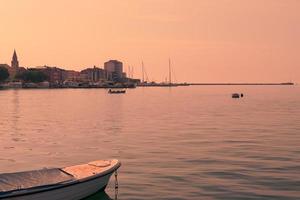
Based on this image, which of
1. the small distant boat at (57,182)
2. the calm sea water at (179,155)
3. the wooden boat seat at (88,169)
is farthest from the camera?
the calm sea water at (179,155)

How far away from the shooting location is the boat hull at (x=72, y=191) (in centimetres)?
1666

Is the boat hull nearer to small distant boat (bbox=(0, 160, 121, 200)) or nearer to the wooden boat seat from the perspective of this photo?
small distant boat (bbox=(0, 160, 121, 200))

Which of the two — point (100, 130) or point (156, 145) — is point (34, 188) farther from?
point (100, 130)

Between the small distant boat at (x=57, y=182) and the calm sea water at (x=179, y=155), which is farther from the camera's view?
the calm sea water at (x=179, y=155)

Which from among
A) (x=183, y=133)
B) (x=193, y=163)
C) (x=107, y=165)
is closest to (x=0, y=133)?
(x=183, y=133)

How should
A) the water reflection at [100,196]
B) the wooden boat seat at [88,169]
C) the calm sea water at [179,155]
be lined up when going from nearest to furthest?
the wooden boat seat at [88,169]
the water reflection at [100,196]
the calm sea water at [179,155]

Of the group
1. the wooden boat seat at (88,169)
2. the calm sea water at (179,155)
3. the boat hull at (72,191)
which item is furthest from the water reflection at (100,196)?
the wooden boat seat at (88,169)

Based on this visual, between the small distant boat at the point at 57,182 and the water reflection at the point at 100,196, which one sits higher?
the small distant boat at the point at 57,182

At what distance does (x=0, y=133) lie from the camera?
4766 centimetres

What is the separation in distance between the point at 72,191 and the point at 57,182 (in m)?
0.80

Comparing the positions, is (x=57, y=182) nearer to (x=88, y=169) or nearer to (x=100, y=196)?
(x=88, y=169)

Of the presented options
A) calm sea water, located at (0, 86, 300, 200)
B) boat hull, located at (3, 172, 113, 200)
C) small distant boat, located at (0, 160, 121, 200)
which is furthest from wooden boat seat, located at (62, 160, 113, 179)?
calm sea water, located at (0, 86, 300, 200)

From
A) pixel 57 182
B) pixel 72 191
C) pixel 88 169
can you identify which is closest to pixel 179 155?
pixel 88 169

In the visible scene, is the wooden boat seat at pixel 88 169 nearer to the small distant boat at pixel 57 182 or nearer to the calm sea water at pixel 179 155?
the small distant boat at pixel 57 182
